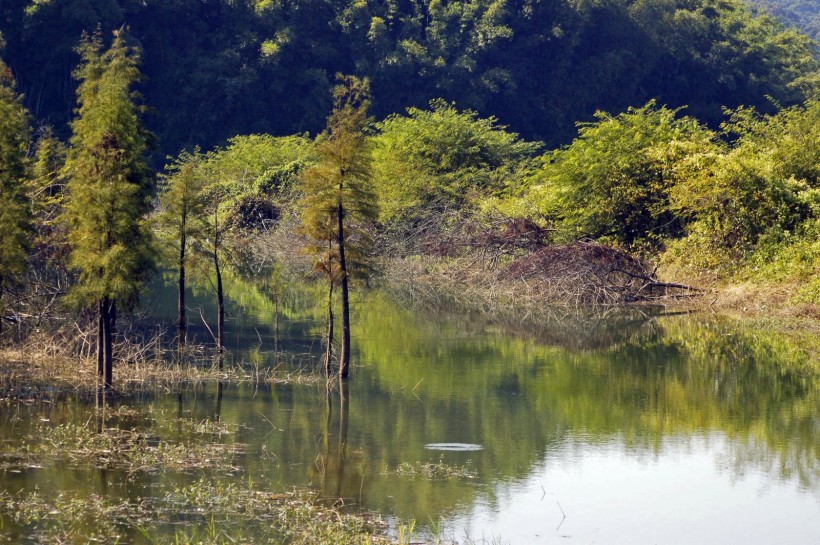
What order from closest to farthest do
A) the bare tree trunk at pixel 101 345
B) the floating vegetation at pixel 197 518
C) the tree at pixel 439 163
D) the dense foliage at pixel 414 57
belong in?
the floating vegetation at pixel 197 518 → the bare tree trunk at pixel 101 345 → the tree at pixel 439 163 → the dense foliage at pixel 414 57

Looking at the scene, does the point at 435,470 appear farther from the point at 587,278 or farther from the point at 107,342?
the point at 587,278

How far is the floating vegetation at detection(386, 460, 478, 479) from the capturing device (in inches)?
613

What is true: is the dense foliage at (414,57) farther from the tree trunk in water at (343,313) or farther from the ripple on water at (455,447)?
the ripple on water at (455,447)

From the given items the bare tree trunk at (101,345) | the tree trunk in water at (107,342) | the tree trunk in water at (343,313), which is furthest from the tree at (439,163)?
the tree trunk in water at (107,342)

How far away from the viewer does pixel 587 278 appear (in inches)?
1346

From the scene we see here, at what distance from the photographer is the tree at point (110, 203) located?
64.9ft

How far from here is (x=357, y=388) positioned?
853 inches

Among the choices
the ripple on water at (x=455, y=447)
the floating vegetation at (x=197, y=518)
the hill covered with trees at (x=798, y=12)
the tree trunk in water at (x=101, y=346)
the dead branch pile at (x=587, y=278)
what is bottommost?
the floating vegetation at (x=197, y=518)

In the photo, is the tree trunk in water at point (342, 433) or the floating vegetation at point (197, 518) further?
the tree trunk in water at point (342, 433)

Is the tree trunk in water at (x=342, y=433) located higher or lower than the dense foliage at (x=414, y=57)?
lower

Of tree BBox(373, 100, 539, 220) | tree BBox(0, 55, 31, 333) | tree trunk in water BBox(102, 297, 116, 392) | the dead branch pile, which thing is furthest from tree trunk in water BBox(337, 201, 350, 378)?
tree BBox(373, 100, 539, 220)

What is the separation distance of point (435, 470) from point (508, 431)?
313cm

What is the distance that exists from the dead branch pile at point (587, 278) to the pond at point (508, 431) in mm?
5156

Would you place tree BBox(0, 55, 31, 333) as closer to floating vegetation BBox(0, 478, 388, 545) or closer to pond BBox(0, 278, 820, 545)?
pond BBox(0, 278, 820, 545)
